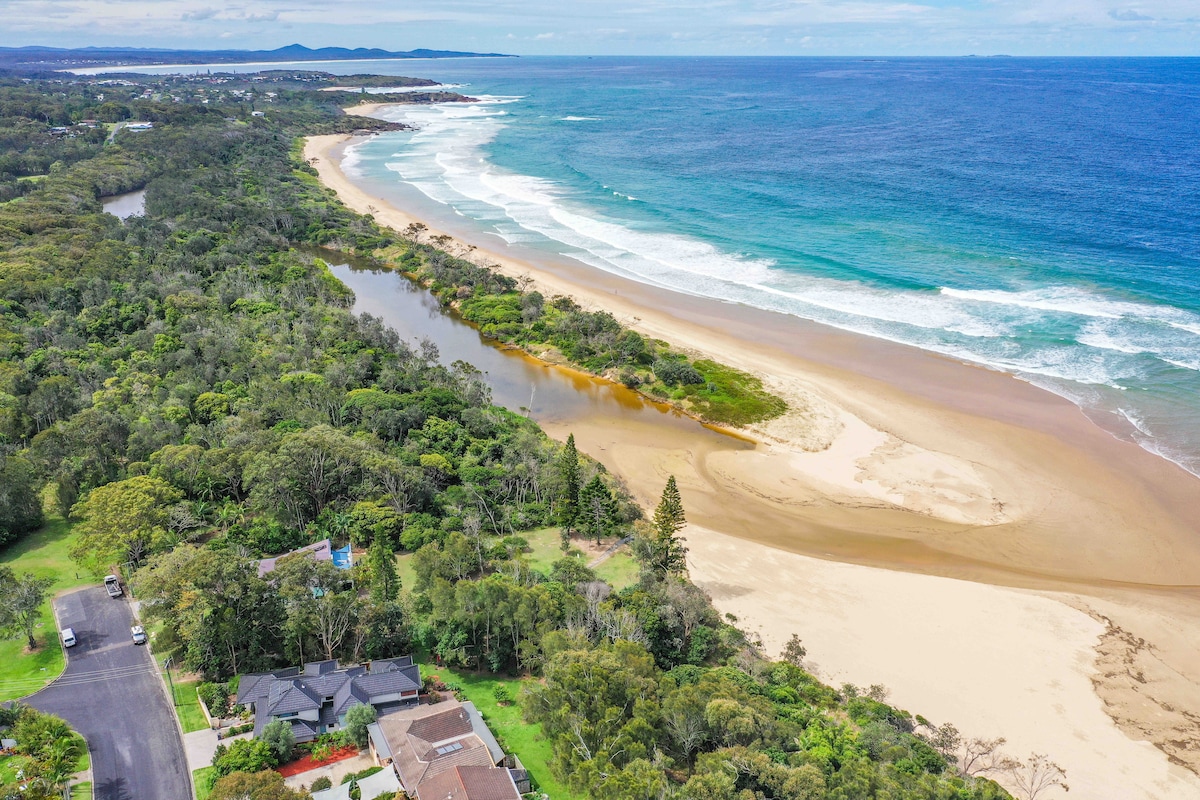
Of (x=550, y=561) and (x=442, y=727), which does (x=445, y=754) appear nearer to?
(x=442, y=727)

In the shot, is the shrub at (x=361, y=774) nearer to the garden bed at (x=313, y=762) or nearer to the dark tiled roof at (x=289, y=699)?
the garden bed at (x=313, y=762)

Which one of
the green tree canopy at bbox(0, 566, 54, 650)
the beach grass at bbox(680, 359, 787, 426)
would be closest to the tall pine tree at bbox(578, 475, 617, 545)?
the beach grass at bbox(680, 359, 787, 426)

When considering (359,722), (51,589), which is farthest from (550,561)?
(51,589)

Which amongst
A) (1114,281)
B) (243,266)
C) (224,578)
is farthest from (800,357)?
(243,266)

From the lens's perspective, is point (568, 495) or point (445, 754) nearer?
point (445, 754)

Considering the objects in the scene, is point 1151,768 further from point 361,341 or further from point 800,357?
point 361,341

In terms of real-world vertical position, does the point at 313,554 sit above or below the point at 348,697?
above
